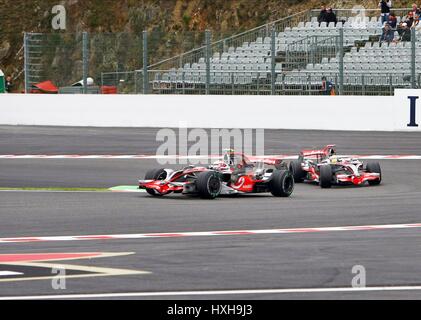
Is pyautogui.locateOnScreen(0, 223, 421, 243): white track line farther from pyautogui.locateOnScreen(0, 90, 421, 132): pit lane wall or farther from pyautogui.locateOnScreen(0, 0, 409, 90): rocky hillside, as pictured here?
pyautogui.locateOnScreen(0, 0, 409, 90): rocky hillside

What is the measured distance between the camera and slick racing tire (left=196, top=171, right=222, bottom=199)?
17.3 meters

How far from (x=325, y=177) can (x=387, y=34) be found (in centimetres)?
1673

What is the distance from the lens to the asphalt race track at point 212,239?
10508 mm

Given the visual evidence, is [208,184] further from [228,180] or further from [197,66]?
[197,66]

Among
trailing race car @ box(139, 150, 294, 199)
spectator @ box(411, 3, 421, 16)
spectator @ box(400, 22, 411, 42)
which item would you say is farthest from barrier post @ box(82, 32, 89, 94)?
trailing race car @ box(139, 150, 294, 199)

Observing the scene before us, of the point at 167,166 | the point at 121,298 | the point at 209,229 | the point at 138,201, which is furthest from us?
the point at 167,166

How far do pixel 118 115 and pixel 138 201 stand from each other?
654 inches

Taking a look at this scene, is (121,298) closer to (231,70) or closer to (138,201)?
(138,201)

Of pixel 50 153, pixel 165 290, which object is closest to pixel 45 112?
pixel 50 153

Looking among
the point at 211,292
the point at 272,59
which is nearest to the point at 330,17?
the point at 272,59

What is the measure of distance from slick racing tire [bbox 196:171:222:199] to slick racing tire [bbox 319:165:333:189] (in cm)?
261

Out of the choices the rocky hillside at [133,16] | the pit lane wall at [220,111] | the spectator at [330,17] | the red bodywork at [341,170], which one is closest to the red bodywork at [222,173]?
the red bodywork at [341,170]

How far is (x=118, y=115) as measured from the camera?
3400 centimetres

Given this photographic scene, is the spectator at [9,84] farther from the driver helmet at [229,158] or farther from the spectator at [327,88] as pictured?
the driver helmet at [229,158]
